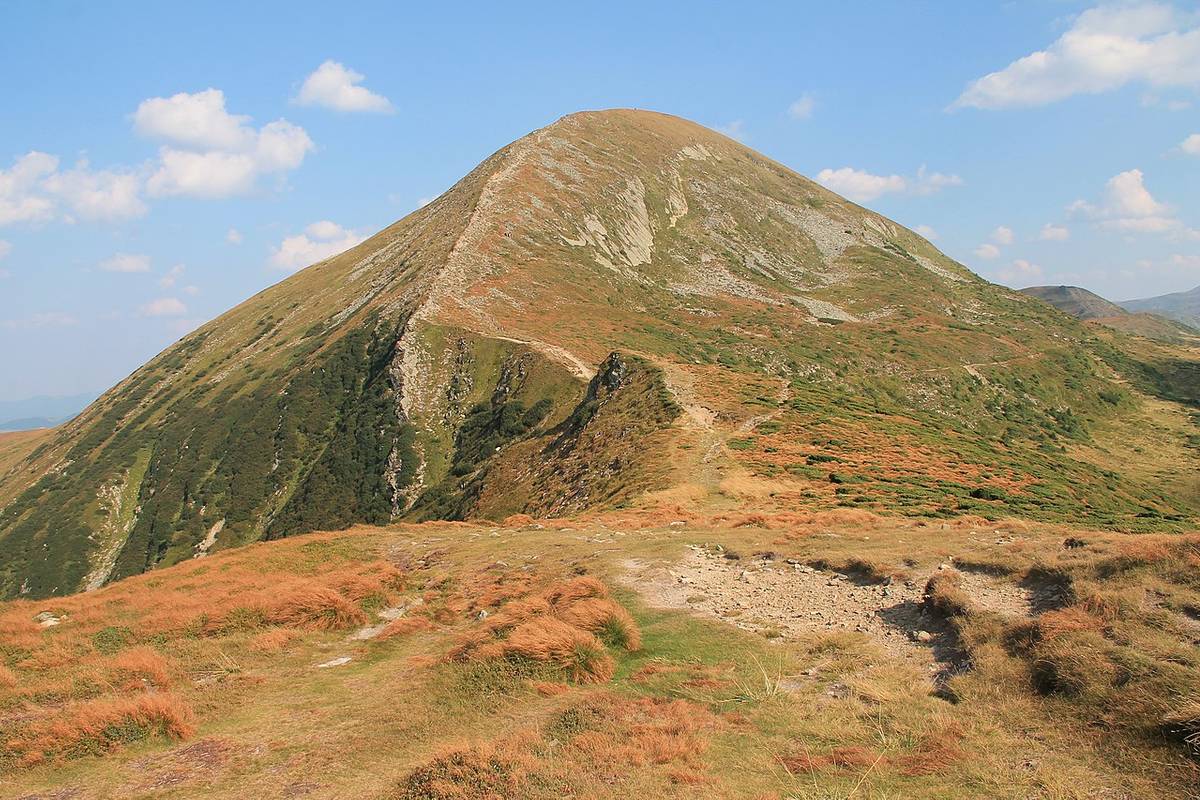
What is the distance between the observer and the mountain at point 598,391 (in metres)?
38.3

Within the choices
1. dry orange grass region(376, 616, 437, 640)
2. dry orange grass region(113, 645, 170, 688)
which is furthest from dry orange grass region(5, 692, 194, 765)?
dry orange grass region(376, 616, 437, 640)

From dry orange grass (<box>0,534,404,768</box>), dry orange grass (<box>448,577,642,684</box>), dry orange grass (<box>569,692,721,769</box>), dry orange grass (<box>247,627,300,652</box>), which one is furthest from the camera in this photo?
dry orange grass (<box>247,627,300,652</box>)

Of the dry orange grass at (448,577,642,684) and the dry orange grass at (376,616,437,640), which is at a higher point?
the dry orange grass at (448,577,642,684)

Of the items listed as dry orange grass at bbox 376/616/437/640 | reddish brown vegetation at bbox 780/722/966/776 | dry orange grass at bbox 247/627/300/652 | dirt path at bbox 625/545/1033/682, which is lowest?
dry orange grass at bbox 376/616/437/640

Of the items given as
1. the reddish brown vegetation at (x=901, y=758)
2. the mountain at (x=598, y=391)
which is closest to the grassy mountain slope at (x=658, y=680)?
the reddish brown vegetation at (x=901, y=758)

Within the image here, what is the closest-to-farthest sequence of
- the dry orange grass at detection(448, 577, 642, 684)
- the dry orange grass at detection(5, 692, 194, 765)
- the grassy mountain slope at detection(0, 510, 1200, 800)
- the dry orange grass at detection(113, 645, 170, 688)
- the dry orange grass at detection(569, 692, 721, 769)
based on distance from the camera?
1. the grassy mountain slope at detection(0, 510, 1200, 800)
2. the dry orange grass at detection(569, 692, 721, 769)
3. the dry orange grass at detection(5, 692, 194, 765)
4. the dry orange grass at detection(448, 577, 642, 684)
5. the dry orange grass at detection(113, 645, 170, 688)

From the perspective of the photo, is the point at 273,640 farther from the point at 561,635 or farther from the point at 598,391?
the point at 598,391

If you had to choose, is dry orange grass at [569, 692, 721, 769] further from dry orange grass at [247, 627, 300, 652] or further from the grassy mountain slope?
dry orange grass at [247, 627, 300, 652]

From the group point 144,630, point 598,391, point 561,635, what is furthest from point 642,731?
point 598,391

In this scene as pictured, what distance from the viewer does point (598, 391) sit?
50938 mm

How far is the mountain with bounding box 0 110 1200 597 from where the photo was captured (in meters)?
38.3

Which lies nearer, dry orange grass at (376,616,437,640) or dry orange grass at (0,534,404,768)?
dry orange grass at (0,534,404,768)

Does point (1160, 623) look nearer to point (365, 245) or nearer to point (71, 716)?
point (71, 716)

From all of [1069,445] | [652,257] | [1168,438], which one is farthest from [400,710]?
[652,257]
